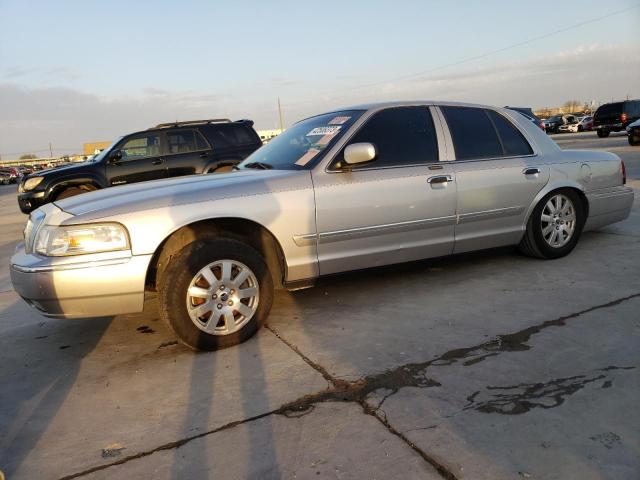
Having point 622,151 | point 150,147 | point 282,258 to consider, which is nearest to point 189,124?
point 150,147

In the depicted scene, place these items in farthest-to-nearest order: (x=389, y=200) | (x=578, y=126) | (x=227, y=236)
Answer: (x=578, y=126), (x=389, y=200), (x=227, y=236)

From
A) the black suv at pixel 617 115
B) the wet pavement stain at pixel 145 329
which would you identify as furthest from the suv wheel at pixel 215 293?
the black suv at pixel 617 115

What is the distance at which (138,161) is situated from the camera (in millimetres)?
9617

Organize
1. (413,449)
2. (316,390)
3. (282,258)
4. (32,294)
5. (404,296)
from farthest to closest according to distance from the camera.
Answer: (404,296), (282,258), (32,294), (316,390), (413,449)

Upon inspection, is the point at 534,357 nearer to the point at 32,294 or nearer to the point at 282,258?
the point at 282,258

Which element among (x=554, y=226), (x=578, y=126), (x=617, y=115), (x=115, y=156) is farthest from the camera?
(x=578, y=126)

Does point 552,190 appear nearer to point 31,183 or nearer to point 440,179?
point 440,179

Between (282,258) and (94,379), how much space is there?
1.47 metres

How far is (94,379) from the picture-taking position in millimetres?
3211

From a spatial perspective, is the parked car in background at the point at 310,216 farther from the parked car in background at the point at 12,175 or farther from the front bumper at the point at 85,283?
the parked car in background at the point at 12,175

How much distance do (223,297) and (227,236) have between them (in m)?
0.43

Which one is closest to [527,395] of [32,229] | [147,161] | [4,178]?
[32,229]

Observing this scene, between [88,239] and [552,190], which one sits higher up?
[88,239]

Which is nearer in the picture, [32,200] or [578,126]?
[32,200]
